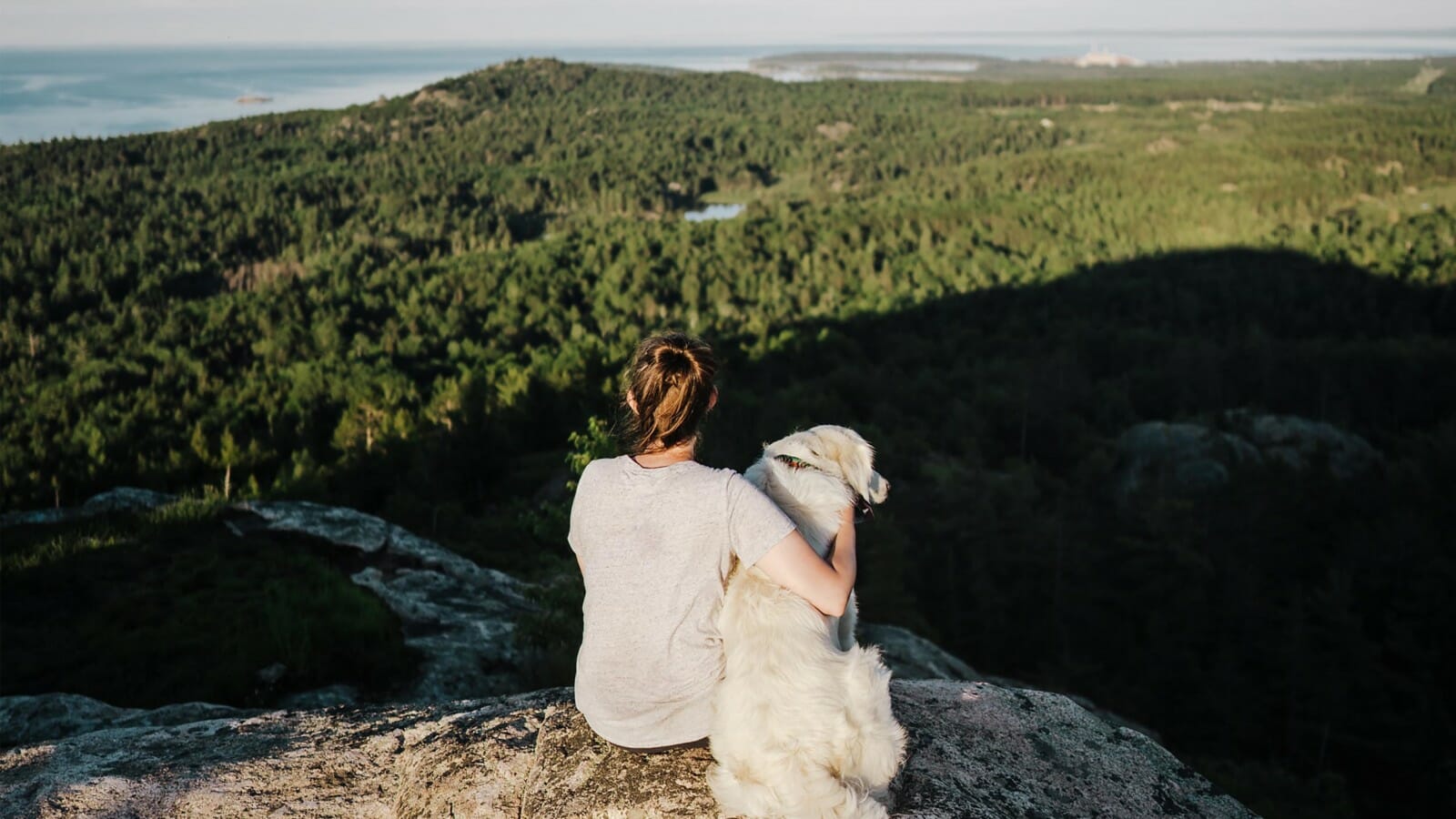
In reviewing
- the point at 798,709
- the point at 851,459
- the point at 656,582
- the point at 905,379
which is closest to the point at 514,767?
the point at 656,582

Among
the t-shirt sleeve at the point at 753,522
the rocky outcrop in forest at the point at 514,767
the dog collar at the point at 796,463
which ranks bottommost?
the rocky outcrop in forest at the point at 514,767

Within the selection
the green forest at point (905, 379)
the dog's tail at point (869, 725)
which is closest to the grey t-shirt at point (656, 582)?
the dog's tail at point (869, 725)

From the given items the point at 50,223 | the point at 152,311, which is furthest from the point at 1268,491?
the point at 50,223

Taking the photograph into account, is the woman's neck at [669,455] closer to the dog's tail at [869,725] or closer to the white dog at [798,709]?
the white dog at [798,709]

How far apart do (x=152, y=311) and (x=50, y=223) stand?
24.1m

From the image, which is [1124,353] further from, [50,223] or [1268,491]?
[50,223]

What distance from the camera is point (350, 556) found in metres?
12.2

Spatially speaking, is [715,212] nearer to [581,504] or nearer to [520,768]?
[520,768]

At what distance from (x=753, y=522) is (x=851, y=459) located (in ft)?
1.50

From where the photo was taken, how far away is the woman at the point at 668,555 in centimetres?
286

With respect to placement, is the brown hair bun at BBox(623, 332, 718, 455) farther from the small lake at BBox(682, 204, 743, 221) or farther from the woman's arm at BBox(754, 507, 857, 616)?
the small lake at BBox(682, 204, 743, 221)

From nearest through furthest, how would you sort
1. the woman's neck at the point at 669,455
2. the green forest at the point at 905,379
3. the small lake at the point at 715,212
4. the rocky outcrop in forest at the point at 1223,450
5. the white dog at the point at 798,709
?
the white dog at the point at 798,709 < the woman's neck at the point at 669,455 < the green forest at the point at 905,379 < the rocky outcrop in forest at the point at 1223,450 < the small lake at the point at 715,212

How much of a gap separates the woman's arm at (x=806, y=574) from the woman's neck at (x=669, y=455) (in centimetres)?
43

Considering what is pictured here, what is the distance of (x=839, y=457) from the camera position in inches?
123
